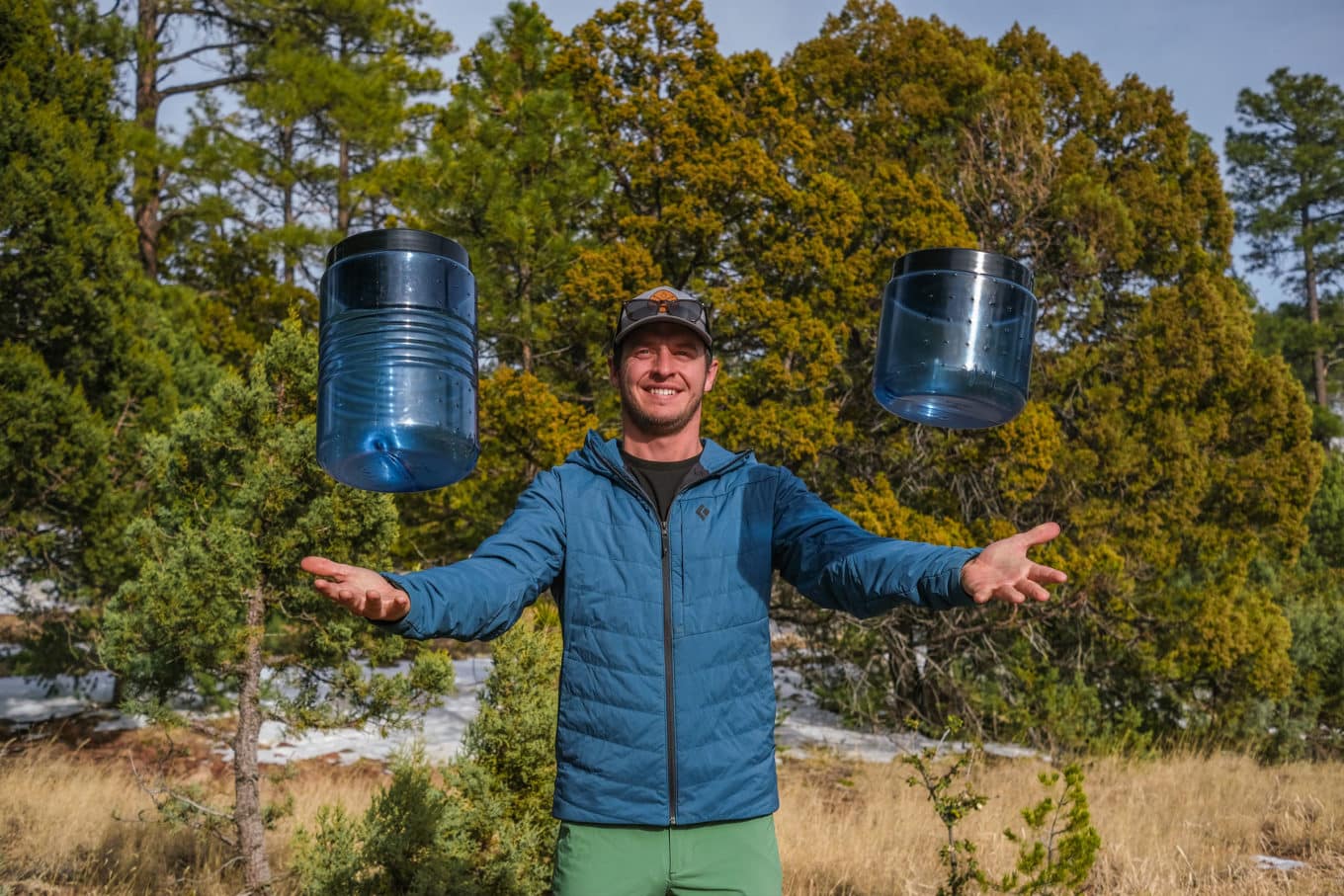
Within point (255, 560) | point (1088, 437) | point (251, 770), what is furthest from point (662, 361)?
point (1088, 437)

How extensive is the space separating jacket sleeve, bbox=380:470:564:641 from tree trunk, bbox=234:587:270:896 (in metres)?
3.23

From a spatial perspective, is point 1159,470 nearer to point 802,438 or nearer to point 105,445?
point 802,438

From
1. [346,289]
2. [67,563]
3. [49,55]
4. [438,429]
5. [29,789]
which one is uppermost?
[49,55]

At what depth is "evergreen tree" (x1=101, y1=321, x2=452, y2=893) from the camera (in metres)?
4.82

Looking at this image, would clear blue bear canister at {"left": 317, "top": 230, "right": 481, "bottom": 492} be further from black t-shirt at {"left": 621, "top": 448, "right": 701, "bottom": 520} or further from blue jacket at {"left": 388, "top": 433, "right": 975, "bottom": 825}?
black t-shirt at {"left": 621, "top": 448, "right": 701, "bottom": 520}

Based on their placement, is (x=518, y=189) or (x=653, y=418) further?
(x=518, y=189)

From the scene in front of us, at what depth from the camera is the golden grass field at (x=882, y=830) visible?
16.1 ft

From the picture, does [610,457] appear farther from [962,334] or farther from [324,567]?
[962,334]

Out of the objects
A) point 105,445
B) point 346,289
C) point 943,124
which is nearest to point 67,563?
point 105,445

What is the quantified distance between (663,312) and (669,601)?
26.4 inches

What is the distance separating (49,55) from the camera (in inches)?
327

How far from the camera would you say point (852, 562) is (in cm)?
208

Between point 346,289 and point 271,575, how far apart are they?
3178 mm

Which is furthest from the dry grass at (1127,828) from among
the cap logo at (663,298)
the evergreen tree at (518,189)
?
the evergreen tree at (518,189)
